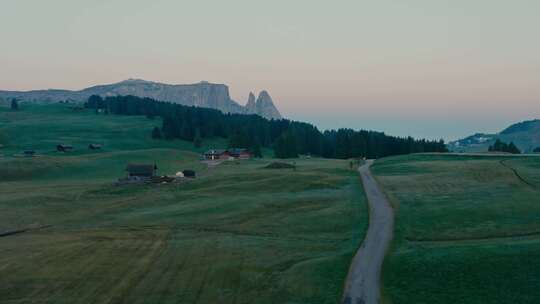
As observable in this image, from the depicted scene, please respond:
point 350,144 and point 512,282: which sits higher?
point 350,144

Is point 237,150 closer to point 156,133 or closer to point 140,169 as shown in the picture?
point 156,133

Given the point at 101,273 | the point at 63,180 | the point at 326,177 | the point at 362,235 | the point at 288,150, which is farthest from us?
the point at 288,150

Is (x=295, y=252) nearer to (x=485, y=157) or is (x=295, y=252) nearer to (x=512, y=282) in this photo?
(x=512, y=282)

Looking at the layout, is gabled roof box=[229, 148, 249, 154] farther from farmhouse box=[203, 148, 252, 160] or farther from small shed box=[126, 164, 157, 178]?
small shed box=[126, 164, 157, 178]

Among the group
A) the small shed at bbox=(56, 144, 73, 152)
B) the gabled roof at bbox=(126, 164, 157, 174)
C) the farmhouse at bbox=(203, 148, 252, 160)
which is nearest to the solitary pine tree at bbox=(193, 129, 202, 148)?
the farmhouse at bbox=(203, 148, 252, 160)

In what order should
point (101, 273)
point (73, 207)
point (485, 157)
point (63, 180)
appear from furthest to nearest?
point (485, 157), point (63, 180), point (73, 207), point (101, 273)

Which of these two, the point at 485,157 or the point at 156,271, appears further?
the point at 485,157

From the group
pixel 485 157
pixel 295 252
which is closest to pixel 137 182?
pixel 295 252
